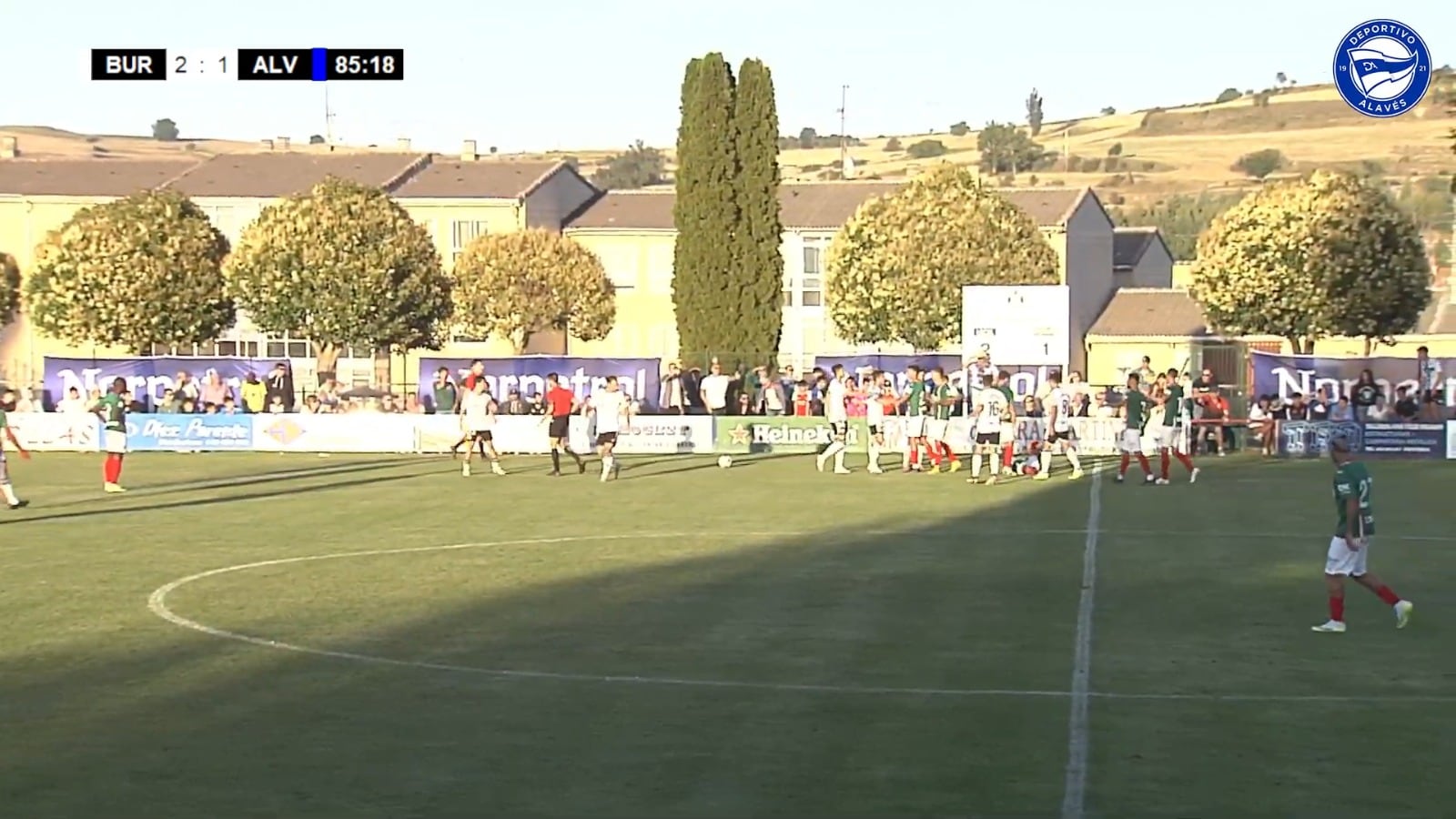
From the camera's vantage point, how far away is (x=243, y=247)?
66562 millimetres

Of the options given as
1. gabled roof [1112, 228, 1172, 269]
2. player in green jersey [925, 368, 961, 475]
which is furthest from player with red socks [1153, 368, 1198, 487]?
gabled roof [1112, 228, 1172, 269]

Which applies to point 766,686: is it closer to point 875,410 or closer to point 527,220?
point 875,410

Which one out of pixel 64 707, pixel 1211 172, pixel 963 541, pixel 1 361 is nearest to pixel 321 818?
pixel 64 707

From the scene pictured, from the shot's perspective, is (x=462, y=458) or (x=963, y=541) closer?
(x=963, y=541)

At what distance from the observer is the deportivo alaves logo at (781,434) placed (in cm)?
4434

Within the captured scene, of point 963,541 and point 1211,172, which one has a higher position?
point 1211,172

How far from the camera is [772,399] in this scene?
46.2m

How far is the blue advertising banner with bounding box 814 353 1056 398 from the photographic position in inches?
1956

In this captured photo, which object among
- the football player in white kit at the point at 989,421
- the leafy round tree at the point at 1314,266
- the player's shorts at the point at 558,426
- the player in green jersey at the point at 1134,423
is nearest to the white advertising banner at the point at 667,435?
the player's shorts at the point at 558,426

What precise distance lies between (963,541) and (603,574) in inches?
209

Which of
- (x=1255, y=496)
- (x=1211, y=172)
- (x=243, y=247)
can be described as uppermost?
(x=1211, y=172)

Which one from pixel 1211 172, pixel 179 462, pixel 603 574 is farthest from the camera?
pixel 1211 172

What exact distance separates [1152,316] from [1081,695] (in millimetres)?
77254

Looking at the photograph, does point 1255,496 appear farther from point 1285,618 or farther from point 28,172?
point 28,172
